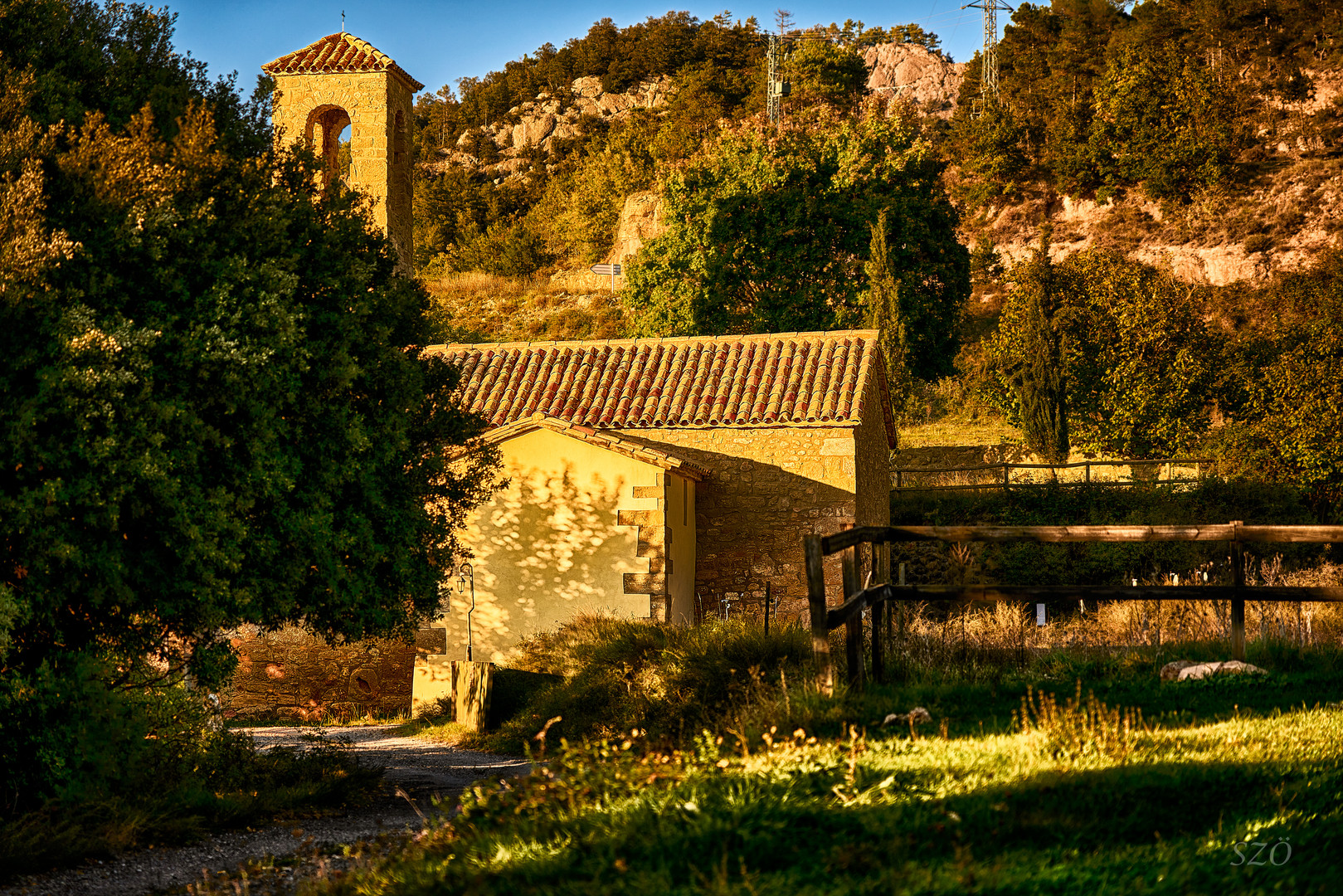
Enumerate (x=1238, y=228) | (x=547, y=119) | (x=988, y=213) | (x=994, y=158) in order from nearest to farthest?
(x=1238, y=228) < (x=994, y=158) < (x=988, y=213) < (x=547, y=119)

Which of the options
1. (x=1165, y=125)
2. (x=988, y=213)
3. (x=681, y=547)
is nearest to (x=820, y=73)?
(x=988, y=213)

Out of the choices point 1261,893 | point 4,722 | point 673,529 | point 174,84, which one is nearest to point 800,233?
point 673,529

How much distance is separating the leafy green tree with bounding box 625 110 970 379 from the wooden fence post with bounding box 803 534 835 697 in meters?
25.4

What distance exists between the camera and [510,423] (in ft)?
55.2

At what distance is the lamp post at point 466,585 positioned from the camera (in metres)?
16.9

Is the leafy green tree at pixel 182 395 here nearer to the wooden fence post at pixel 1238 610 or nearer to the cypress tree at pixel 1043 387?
the wooden fence post at pixel 1238 610

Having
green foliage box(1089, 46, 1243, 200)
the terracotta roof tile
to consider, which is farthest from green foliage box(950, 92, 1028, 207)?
the terracotta roof tile

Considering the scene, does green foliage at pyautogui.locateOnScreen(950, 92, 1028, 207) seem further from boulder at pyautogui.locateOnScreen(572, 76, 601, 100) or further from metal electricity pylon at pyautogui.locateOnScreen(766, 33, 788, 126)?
boulder at pyautogui.locateOnScreen(572, 76, 601, 100)

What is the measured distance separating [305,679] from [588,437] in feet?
19.6

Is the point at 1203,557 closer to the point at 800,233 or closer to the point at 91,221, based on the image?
the point at 800,233

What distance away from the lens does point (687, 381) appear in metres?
19.8

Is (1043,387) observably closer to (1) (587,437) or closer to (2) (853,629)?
(1) (587,437)

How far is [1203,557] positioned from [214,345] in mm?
20976

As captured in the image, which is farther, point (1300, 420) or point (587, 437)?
point (1300, 420)
